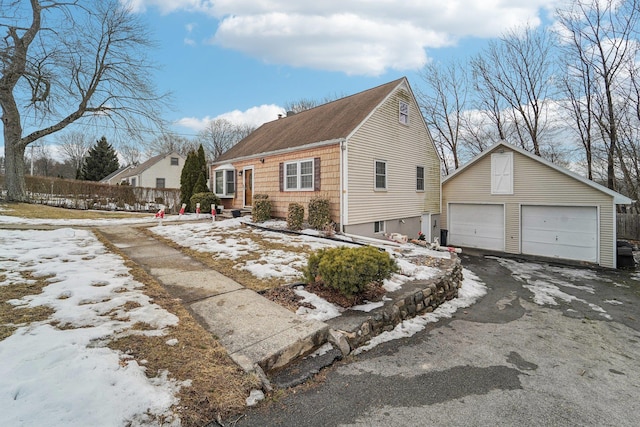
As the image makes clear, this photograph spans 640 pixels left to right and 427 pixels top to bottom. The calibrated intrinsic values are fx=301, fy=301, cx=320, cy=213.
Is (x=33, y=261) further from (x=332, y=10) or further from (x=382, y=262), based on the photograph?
(x=332, y=10)

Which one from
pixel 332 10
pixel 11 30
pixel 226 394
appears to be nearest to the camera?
pixel 226 394

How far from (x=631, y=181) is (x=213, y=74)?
2242cm

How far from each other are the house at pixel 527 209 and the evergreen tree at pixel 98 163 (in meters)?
41.8

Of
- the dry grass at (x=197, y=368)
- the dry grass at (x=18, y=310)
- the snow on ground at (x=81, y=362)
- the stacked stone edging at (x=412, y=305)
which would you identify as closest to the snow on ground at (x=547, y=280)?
the stacked stone edging at (x=412, y=305)

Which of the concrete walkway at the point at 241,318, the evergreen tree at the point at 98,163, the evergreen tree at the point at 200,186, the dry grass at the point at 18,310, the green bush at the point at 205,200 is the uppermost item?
the evergreen tree at the point at 98,163

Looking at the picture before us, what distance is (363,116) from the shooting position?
10.9 metres

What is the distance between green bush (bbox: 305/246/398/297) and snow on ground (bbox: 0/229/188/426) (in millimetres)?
2087

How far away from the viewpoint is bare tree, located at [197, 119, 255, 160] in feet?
144

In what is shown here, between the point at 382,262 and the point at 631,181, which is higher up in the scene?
the point at 631,181

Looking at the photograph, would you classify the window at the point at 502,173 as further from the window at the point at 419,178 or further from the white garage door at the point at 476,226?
the window at the point at 419,178

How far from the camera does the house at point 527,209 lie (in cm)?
1129

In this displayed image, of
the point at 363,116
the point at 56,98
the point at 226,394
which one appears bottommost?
the point at 226,394

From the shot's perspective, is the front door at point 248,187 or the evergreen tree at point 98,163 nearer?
the front door at point 248,187

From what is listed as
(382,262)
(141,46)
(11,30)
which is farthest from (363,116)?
(11,30)
